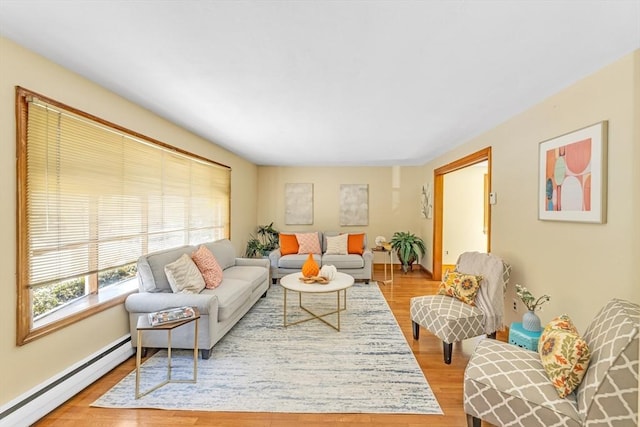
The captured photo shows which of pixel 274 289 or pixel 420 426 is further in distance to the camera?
pixel 274 289

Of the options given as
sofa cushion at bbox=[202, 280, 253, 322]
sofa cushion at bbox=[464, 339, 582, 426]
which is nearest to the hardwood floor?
sofa cushion at bbox=[464, 339, 582, 426]

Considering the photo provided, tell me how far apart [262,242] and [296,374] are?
4084 mm

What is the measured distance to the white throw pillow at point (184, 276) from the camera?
261 centimetres

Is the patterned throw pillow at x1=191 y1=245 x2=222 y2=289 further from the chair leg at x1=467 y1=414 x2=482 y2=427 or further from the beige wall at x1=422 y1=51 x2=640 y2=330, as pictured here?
the beige wall at x1=422 y1=51 x2=640 y2=330

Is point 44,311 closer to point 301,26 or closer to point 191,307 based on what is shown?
point 191,307

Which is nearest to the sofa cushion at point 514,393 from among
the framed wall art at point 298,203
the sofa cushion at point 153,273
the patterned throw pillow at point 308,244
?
the sofa cushion at point 153,273

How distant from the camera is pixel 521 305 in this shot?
2.70m

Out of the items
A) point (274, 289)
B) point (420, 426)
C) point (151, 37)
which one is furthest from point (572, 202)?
point (274, 289)

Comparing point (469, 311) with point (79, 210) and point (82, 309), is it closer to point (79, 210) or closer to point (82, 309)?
point (82, 309)

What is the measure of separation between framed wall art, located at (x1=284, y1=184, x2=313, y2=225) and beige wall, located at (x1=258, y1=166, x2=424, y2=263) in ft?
0.31

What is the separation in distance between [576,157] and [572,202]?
0.34 meters

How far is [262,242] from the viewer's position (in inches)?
239

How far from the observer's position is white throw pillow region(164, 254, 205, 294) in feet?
8.55

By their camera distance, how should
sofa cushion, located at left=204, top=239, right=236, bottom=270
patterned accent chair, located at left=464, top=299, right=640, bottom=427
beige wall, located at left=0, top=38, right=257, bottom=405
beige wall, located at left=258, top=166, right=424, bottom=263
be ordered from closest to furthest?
patterned accent chair, located at left=464, top=299, right=640, bottom=427
beige wall, located at left=0, top=38, right=257, bottom=405
sofa cushion, located at left=204, top=239, right=236, bottom=270
beige wall, located at left=258, top=166, right=424, bottom=263
